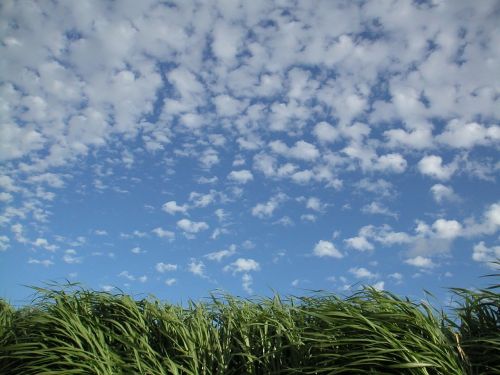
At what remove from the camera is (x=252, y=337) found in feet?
14.6

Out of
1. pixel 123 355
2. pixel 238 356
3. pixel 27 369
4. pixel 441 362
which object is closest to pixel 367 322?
pixel 441 362

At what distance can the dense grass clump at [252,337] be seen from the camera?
3461mm

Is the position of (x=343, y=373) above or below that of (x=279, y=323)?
below

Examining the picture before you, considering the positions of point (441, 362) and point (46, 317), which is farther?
point (46, 317)

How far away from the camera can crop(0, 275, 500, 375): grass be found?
346 cm

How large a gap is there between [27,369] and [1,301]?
422cm

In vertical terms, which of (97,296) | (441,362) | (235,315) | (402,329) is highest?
(97,296)

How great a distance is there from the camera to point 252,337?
446 centimetres

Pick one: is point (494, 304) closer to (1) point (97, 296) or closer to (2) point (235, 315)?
(2) point (235, 315)

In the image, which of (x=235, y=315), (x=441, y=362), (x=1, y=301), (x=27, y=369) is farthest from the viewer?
(x=1, y=301)

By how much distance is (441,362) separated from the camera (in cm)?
335

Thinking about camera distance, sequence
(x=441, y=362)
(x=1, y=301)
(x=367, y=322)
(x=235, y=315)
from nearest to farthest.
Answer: (x=441, y=362) < (x=367, y=322) < (x=235, y=315) < (x=1, y=301)

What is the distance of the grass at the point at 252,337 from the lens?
11.4ft

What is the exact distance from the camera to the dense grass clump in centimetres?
346
